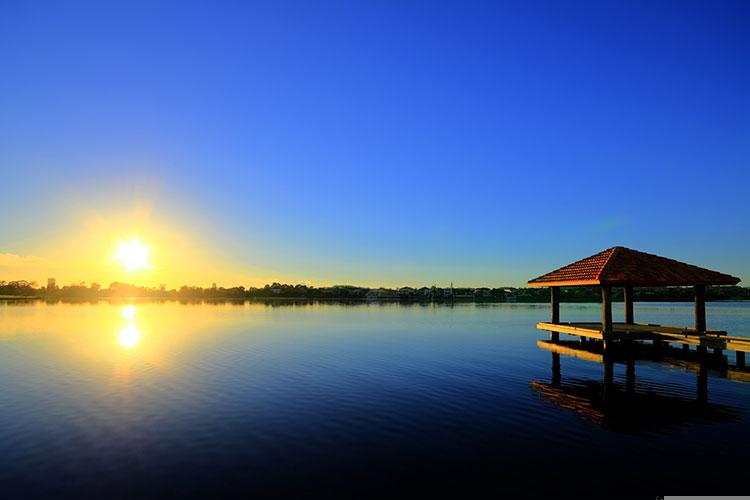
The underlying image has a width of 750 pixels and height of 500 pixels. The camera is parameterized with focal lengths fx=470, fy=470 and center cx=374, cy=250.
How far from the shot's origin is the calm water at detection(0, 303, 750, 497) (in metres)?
10.4

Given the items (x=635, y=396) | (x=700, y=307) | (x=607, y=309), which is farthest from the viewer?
(x=700, y=307)

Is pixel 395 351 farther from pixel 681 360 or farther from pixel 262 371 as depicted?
pixel 681 360

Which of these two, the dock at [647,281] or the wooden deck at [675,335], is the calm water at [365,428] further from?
the dock at [647,281]

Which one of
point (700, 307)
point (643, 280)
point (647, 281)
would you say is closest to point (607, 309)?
point (643, 280)

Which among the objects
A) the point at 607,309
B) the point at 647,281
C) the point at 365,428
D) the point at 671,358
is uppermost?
the point at 647,281

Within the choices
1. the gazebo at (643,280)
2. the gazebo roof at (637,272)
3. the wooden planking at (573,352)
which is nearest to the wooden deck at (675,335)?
the gazebo at (643,280)

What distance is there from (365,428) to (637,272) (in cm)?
2272

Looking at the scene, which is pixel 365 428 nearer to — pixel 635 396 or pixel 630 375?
pixel 635 396

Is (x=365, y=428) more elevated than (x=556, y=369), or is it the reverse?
(x=365, y=428)

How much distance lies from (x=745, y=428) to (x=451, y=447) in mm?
9199

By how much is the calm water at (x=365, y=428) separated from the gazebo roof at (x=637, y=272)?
494 cm

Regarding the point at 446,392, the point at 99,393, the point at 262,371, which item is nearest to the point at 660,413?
the point at 446,392

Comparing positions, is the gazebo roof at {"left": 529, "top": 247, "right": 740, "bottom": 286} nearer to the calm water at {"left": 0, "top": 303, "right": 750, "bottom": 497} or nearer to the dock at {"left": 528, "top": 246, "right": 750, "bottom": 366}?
the dock at {"left": 528, "top": 246, "right": 750, "bottom": 366}

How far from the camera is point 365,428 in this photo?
14.5 m
